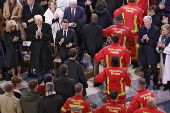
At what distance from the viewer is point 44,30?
8.90m

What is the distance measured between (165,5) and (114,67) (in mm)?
3485

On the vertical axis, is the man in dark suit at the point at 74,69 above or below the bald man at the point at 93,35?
below

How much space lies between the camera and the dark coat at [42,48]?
8867mm

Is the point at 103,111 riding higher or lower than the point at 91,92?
higher

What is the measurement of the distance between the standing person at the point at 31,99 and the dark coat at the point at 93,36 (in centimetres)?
274

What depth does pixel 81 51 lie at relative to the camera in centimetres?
991

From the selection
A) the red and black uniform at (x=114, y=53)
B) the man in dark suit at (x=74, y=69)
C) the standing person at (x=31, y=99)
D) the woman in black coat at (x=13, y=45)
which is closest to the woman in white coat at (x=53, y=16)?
the woman in black coat at (x=13, y=45)

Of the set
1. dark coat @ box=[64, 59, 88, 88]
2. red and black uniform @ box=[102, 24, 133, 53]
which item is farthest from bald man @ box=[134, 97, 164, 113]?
red and black uniform @ box=[102, 24, 133, 53]

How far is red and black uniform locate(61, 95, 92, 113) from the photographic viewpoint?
6125 millimetres

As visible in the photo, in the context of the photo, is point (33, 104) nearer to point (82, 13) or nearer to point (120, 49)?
point (120, 49)

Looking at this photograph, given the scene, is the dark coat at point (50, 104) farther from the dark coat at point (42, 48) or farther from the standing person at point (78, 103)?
the dark coat at point (42, 48)

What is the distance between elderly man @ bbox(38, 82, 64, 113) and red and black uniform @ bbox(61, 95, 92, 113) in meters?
0.15

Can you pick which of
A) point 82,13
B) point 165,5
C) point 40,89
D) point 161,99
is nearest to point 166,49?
point 161,99

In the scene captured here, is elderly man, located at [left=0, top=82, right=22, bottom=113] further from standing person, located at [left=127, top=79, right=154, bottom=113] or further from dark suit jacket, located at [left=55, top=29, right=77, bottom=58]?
dark suit jacket, located at [left=55, top=29, right=77, bottom=58]
